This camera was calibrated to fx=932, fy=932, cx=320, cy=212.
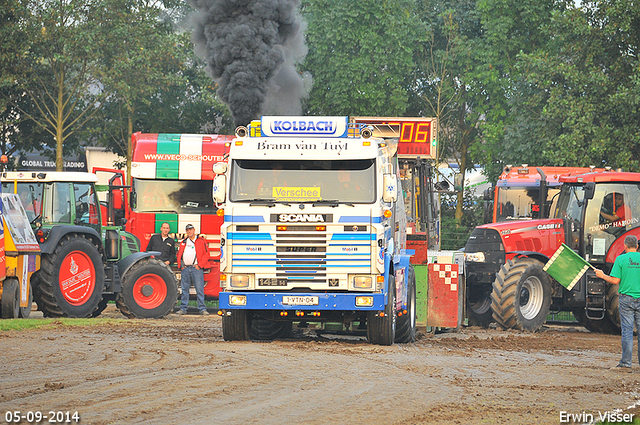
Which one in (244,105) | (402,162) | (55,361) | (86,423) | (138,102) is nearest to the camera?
(86,423)

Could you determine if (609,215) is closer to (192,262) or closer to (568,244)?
(568,244)

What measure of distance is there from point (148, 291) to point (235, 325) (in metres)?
5.56

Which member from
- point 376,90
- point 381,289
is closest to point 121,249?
point 381,289

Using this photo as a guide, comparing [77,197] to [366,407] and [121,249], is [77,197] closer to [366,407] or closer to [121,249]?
[121,249]

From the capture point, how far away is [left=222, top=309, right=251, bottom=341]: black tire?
45.6ft

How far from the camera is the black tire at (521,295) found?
56.3 feet

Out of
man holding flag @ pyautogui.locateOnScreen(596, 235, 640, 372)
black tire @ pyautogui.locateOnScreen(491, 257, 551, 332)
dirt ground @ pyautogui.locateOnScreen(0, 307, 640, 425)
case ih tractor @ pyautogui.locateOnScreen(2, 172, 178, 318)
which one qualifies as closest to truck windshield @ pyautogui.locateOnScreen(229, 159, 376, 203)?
dirt ground @ pyautogui.locateOnScreen(0, 307, 640, 425)

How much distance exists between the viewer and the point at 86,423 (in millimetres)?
7410

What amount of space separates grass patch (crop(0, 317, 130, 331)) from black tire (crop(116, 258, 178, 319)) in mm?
1455

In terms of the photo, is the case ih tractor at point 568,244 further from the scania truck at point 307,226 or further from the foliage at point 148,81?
the foliage at point 148,81

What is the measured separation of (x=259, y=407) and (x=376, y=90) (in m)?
30.3

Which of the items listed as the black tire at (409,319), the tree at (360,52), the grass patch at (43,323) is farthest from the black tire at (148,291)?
the tree at (360,52)

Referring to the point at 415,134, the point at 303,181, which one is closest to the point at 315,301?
the point at 303,181

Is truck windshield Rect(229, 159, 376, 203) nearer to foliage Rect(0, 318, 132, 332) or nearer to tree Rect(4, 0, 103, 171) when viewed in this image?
foliage Rect(0, 318, 132, 332)
